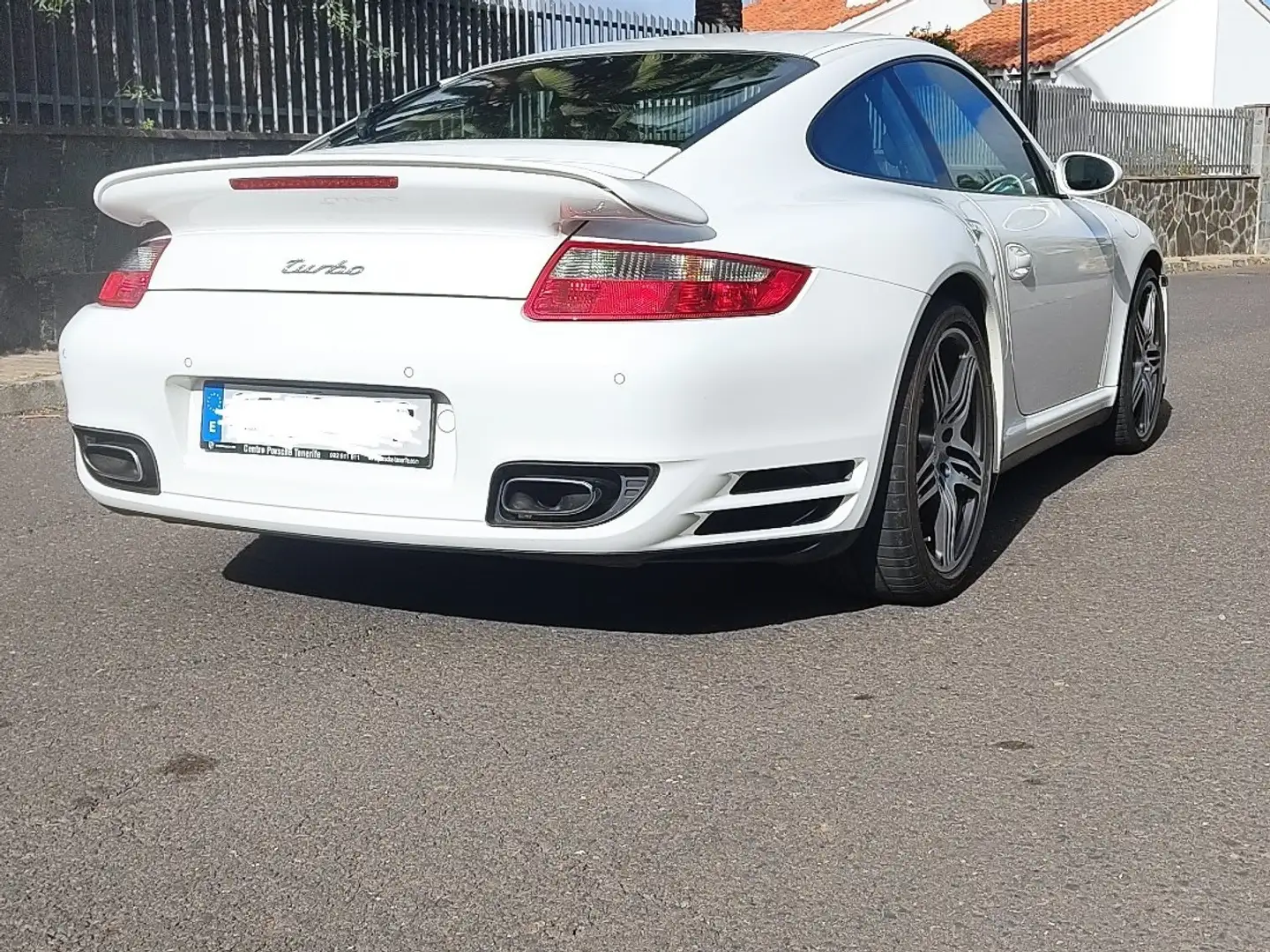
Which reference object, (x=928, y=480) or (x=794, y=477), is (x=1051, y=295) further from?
(x=794, y=477)

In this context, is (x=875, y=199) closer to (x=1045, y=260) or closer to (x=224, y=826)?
(x=1045, y=260)

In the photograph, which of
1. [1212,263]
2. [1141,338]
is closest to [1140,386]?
[1141,338]

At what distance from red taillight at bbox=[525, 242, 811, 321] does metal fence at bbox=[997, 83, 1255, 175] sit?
16.3m

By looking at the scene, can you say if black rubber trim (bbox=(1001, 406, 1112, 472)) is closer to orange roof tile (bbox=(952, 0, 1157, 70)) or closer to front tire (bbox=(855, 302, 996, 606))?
front tire (bbox=(855, 302, 996, 606))

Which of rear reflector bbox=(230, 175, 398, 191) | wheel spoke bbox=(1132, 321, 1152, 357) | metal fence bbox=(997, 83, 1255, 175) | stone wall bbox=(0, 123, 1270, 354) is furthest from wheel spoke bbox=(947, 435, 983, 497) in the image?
metal fence bbox=(997, 83, 1255, 175)

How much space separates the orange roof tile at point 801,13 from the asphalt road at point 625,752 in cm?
3936

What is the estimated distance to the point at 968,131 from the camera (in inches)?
193

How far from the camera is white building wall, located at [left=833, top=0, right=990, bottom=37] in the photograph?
4122 centimetres

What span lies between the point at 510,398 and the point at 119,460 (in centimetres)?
107

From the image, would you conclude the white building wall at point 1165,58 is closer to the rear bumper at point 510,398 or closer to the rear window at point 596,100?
the rear window at point 596,100

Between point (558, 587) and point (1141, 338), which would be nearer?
point (558, 587)

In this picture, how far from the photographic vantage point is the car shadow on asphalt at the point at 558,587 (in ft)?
13.0

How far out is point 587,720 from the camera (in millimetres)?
3242

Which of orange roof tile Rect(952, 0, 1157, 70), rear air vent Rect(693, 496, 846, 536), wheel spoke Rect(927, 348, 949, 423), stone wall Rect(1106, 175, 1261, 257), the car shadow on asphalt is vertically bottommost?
stone wall Rect(1106, 175, 1261, 257)
